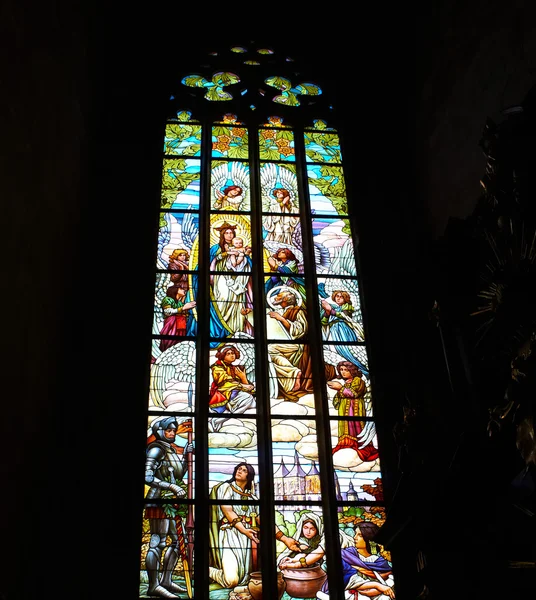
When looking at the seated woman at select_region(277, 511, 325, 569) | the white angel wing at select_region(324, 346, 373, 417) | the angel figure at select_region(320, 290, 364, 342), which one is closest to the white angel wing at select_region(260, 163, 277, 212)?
the angel figure at select_region(320, 290, 364, 342)

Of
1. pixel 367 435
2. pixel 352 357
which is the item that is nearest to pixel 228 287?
pixel 352 357

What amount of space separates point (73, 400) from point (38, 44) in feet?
7.99

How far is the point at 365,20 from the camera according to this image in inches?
371

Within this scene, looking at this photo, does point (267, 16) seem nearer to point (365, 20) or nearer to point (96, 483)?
point (365, 20)

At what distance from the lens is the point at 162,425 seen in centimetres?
648

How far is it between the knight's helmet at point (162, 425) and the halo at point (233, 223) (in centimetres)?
179

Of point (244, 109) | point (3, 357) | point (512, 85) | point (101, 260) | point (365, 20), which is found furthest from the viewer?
point (365, 20)

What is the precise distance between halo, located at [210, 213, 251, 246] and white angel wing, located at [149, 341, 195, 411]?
3.76 ft

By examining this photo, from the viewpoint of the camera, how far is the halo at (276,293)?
729 cm

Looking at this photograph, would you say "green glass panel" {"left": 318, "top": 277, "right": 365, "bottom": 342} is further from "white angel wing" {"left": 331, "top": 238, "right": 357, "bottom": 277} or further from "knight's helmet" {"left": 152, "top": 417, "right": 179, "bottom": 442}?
"knight's helmet" {"left": 152, "top": 417, "right": 179, "bottom": 442}

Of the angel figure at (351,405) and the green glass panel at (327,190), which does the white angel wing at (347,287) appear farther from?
the green glass panel at (327,190)

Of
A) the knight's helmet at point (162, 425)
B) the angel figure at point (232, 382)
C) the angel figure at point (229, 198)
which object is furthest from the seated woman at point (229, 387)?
the angel figure at point (229, 198)

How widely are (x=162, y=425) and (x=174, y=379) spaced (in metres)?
0.41

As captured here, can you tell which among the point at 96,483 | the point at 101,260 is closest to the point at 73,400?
the point at 96,483
